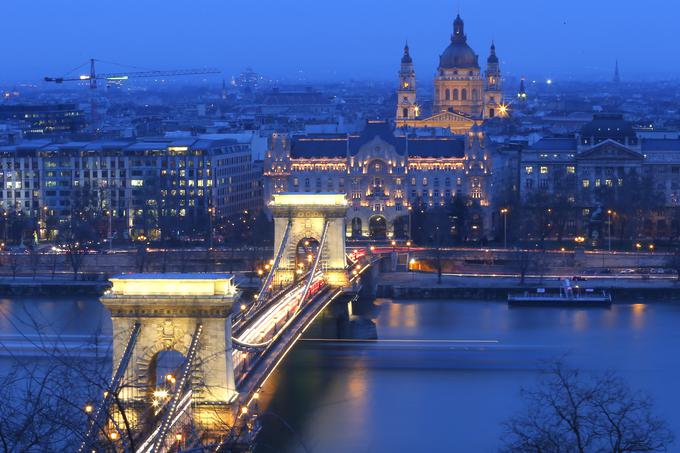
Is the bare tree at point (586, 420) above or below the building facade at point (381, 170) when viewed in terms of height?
below

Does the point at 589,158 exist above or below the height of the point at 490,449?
Answer: above

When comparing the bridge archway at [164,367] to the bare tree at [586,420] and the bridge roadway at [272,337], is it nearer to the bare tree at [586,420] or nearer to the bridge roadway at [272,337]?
the bridge roadway at [272,337]

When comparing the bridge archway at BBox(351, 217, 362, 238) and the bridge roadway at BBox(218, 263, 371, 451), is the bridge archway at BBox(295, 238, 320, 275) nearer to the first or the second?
the bridge roadway at BBox(218, 263, 371, 451)

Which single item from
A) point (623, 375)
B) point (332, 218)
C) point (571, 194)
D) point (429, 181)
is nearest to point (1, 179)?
point (429, 181)

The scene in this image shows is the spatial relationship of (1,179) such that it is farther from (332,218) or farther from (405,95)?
(405,95)

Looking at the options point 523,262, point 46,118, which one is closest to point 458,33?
point 46,118

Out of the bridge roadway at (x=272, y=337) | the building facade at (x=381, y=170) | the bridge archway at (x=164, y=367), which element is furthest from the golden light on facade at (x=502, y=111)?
the bridge archway at (x=164, y=367)
